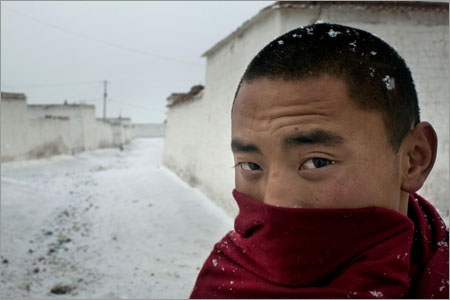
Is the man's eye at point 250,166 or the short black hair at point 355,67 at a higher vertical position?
the short black hair at point 355,67

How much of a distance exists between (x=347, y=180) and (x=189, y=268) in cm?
331

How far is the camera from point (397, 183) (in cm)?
77

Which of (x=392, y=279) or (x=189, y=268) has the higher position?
(x=392, y=279)

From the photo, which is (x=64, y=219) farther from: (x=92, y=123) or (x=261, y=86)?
(x=92, y=123)

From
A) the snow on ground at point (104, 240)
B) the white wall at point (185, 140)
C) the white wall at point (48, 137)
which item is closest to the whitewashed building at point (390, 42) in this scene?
the snow on ground at point (104, 240)

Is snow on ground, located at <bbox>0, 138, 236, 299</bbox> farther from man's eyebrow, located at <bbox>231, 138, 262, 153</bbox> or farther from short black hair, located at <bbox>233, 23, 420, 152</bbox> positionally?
short black hair, located at <bbox>233, 23, 420, 152</bbox>

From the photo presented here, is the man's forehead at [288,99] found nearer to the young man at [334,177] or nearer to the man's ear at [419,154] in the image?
Result: the young man at [334,177]

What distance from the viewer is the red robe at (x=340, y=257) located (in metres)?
0.69

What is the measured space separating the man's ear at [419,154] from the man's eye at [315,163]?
0.70 ft

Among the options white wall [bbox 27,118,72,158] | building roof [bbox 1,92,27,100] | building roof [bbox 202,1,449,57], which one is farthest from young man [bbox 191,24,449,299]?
white wall [bbox 27,118,72,158]

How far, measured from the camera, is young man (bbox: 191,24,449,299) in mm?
717

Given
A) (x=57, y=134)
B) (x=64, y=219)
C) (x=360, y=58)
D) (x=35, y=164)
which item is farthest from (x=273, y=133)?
(x=57, y=134)

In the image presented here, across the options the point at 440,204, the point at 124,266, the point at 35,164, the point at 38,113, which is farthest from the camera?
the point at 38,113

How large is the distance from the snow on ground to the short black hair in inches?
111
